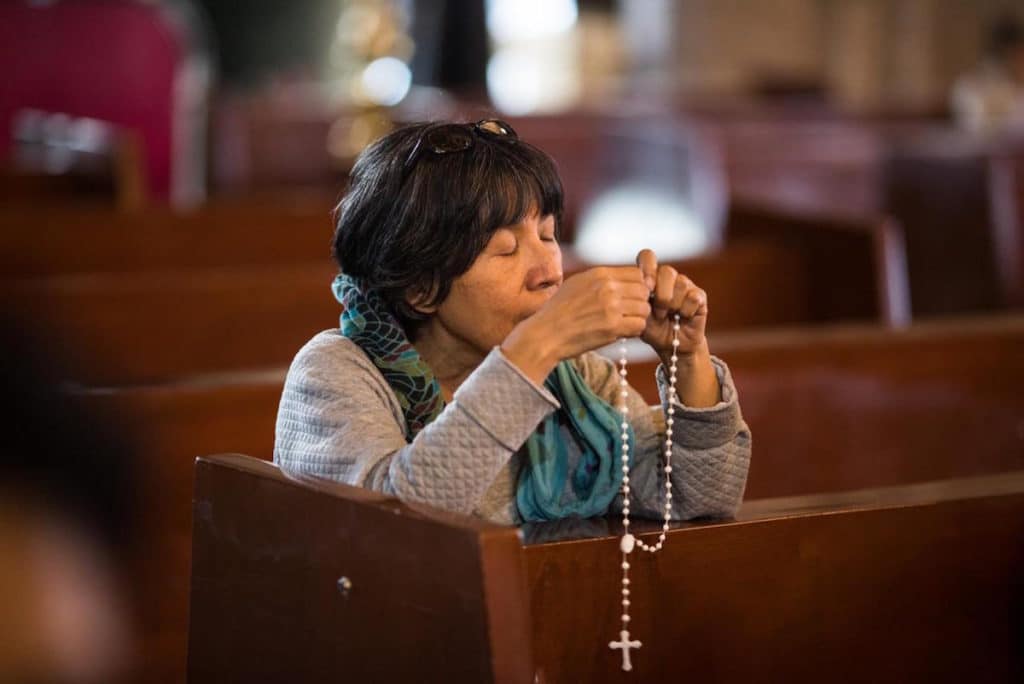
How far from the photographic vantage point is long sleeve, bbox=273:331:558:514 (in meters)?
1.48

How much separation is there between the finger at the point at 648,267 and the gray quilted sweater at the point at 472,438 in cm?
15

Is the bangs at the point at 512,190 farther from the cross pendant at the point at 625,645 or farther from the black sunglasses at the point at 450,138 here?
the cross pendant at the point at 625,645

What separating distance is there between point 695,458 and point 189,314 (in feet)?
6.62

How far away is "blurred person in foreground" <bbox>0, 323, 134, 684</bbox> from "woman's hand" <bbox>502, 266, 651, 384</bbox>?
1204 millimetres

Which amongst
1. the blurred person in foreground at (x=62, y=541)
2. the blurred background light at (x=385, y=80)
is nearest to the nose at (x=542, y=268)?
the blurred person in foreground at (x=62, y=541)

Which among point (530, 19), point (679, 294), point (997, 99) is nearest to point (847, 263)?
point (679, 294)

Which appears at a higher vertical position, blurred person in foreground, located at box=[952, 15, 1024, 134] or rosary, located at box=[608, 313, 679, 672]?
blurred person in foreground, located at box=[952, 15, 1024, 134]

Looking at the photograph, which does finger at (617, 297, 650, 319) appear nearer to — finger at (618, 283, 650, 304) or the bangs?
finger at (618, 283, 650, 304)

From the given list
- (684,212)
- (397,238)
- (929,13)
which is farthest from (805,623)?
(929,13)

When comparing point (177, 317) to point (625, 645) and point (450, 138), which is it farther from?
point (625, 645)

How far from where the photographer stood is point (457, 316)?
5.48 feet

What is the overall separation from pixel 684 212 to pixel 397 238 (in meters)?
4.44

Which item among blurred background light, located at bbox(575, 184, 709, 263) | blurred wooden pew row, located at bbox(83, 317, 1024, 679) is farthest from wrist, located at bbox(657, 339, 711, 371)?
blurred background light, located at bbox(575, 184, 709, 263)

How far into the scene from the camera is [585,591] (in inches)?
61.9
